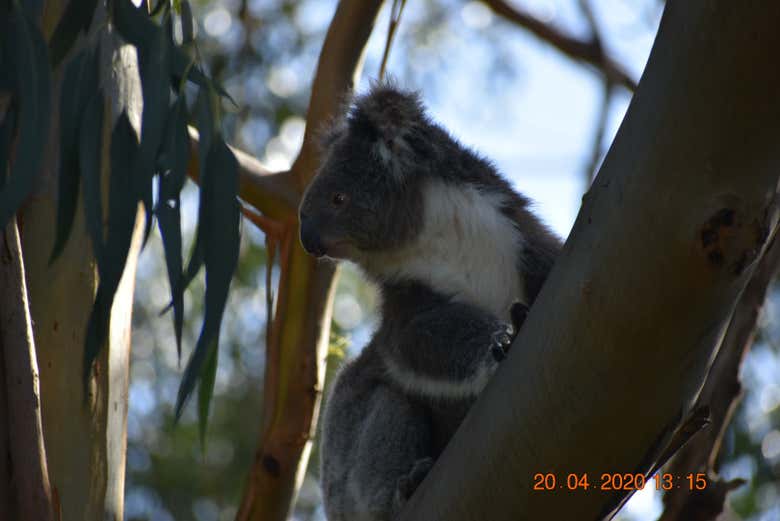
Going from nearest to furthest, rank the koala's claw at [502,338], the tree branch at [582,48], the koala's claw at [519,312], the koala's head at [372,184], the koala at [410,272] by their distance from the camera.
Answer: the koala's claw at [519,312] < the koala's claw at [502,338] < the koala at [410,272] < the koala's head at [372,184] < the tree branch at [582,48]

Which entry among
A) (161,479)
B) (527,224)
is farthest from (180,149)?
(161,479)

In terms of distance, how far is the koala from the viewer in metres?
2.65

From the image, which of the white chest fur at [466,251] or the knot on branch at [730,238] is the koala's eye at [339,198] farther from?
the knot on branch at [730,238]

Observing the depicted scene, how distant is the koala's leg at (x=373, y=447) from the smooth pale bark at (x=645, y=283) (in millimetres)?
755

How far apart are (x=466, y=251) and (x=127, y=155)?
3.06 ft

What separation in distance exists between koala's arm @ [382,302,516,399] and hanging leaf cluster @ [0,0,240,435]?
1.73 ft

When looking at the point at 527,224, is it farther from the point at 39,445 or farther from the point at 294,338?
the point at 39,445

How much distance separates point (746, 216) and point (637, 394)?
35 centimetres

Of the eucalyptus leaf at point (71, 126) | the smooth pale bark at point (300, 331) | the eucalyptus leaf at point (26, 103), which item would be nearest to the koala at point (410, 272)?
the smooth pale bark at point (300, 331)

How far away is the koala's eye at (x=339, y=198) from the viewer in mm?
2986

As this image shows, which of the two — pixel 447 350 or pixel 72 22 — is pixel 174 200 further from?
pixel 447 350

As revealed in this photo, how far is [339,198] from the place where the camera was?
2.99m

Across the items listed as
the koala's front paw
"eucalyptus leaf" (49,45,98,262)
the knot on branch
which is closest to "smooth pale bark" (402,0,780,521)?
the knot on branch

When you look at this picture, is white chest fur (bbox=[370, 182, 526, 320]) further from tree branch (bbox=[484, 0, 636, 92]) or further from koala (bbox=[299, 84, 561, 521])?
tree branch (bbox=[484, 0, 636, 92])
